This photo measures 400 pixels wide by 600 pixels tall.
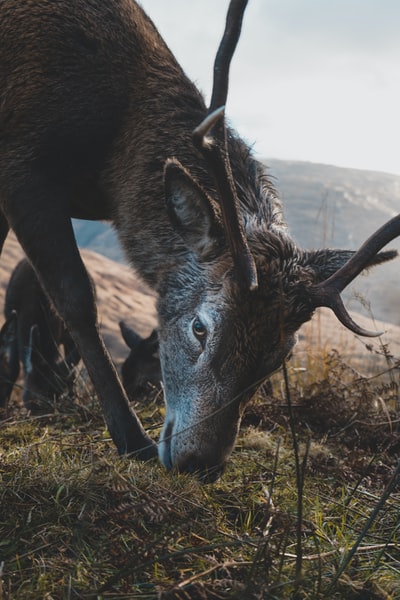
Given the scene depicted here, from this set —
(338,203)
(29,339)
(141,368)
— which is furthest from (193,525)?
(338,203)

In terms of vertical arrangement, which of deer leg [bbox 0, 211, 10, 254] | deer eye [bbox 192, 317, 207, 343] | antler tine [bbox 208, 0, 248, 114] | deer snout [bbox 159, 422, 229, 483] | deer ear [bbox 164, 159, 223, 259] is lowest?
deer snout [bbox 159, 422, 229, 483]

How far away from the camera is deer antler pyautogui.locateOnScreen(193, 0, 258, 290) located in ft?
9.28

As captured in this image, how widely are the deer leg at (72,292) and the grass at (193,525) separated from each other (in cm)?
16

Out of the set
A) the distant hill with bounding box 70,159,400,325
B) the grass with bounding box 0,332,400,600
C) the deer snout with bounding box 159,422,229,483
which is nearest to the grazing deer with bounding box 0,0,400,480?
the deer snout with bounding box 159,422,229,483

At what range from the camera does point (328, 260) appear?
3359 mm

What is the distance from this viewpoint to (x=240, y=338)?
9.75 ft

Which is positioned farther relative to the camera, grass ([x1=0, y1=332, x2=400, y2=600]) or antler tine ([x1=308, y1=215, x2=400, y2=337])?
antler tine ([x1=308, y1=215, x2=400, y2=337])

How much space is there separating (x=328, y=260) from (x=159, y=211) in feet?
3.27

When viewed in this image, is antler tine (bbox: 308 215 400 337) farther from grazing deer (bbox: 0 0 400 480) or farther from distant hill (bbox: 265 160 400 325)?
distant hill (bbox: 265 160 400 325)

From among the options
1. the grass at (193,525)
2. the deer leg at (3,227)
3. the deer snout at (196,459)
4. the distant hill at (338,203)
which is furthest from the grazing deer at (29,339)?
the distant hill at (338,203)

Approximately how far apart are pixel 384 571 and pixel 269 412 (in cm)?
212

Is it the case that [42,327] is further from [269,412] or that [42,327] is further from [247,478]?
[247,478]

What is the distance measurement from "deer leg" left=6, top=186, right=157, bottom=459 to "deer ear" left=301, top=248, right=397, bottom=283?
3.67 feet

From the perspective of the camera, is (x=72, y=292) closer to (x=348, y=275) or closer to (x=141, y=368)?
(x=348, y=275)
